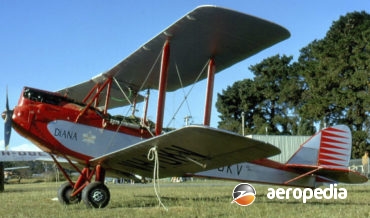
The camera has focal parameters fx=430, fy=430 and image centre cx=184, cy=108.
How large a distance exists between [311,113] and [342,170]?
2816 centimetres

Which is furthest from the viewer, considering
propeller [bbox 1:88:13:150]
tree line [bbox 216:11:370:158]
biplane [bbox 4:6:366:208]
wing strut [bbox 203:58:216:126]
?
tree line [bbox 216:11:370:158]

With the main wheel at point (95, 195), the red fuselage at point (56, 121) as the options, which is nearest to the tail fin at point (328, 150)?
the red fuselage at point (56, 121)

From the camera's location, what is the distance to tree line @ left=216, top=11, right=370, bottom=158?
1372 inches

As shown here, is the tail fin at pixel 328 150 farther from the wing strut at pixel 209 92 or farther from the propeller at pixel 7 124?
the propeller at pixel 7 124

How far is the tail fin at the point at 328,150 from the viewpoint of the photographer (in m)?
10.3

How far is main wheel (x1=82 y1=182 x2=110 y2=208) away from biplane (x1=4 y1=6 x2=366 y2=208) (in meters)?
0.02

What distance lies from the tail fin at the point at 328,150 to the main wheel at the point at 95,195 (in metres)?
4.85

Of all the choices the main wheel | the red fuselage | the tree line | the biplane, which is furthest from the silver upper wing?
the tree line

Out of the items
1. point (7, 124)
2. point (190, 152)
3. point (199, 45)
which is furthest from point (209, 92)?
point (7, 124)

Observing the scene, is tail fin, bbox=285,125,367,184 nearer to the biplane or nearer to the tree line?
the biplane

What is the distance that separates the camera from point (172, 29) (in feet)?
25.2

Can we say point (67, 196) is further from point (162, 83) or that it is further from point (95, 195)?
point (162, 83)

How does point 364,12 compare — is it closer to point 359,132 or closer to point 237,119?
point 359,132

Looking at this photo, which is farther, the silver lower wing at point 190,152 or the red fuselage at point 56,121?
the red fuselage at point 56,121
